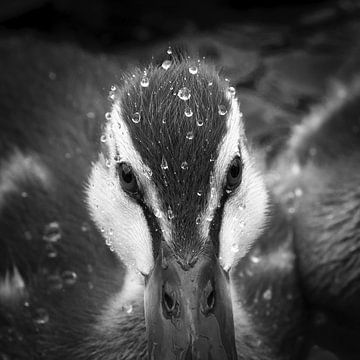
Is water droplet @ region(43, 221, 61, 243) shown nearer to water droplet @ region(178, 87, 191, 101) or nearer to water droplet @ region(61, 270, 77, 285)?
water droplet @ region(61, 270, 77, 285)

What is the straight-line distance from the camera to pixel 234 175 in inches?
87.0

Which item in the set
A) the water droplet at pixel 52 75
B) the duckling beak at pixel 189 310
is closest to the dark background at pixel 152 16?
the water droplet at pixel 52 75

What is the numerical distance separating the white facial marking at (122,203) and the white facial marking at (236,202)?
0.15 meters

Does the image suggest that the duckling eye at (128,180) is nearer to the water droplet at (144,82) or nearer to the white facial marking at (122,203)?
the white facial marking at (122,203)

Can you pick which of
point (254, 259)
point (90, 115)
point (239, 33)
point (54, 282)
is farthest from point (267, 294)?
point (239, 33)

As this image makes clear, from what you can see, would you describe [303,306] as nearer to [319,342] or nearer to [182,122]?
[319,342]

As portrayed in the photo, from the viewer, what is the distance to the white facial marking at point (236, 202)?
7.02ft

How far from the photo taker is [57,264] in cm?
281

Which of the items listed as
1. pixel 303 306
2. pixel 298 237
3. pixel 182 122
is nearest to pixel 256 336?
pixel 303 306

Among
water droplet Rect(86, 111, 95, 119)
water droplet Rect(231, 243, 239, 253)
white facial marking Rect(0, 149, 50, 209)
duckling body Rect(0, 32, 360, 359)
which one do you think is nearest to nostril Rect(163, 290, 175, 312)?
water droplet Rect(231, 243, 239, 253)

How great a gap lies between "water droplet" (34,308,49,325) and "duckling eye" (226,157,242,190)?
809 millimetres

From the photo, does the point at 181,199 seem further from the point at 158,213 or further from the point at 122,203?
the point at 122,203

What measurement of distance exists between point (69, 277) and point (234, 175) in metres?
0.82

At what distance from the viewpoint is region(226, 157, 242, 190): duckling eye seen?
2188 mm
